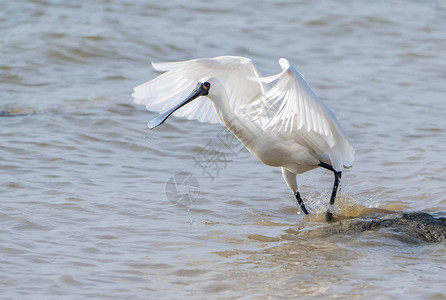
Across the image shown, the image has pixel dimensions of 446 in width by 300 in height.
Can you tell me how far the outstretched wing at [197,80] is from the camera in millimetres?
7281

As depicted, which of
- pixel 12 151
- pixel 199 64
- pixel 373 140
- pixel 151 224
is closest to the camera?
pixel 151 224

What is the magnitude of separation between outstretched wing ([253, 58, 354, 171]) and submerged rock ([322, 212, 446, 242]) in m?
0.68

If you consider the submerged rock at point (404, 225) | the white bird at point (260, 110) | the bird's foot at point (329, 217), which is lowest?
the bird's foot at point (329, 217)

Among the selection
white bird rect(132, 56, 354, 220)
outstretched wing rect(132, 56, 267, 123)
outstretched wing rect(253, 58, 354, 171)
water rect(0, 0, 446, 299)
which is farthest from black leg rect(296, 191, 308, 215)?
outstretched wing rect(132, 56, 267, 123)

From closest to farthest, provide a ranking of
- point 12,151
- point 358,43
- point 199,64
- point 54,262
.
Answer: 1. point 54,262
2. point 199,64
3. point 12,151
4. point 358,43

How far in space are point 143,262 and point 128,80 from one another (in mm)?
6523

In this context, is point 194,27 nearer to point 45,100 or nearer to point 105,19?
point 105,19

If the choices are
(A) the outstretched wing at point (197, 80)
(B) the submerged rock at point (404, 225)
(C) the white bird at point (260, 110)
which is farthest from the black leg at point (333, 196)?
(A) the outstretched wing at point (197, 80)

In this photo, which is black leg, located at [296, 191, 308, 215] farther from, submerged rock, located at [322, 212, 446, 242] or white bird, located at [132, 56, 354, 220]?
submerged rock, located at [322, 212, 446, 242]

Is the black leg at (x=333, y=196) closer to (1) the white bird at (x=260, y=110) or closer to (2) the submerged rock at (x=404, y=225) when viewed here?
(1) the white bird at (x=260, y=110)

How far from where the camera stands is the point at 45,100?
10.4 meters

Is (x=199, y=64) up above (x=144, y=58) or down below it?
above

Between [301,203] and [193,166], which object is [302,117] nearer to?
[301,203]

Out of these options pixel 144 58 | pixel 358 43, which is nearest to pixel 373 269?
pixel 144 58
